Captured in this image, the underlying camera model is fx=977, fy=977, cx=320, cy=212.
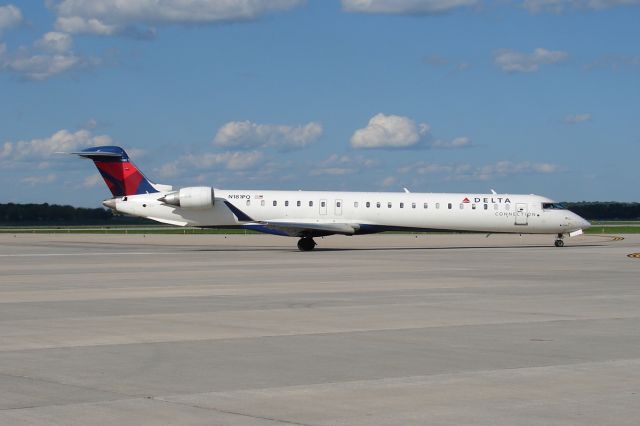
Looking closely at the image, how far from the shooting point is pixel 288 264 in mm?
35938

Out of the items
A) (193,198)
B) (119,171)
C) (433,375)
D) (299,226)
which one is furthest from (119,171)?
(433,375)

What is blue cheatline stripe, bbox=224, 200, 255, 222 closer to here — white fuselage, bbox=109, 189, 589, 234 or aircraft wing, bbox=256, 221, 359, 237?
white fuselage, bbox=109, 189, 589, 234

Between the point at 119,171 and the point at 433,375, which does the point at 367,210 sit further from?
the point at 433,375

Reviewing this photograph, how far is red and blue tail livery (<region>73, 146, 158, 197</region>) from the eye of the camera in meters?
51.1

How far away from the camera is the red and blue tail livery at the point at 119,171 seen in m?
51.1

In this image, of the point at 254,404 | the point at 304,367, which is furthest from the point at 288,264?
the point at 254,404

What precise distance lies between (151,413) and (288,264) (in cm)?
2677

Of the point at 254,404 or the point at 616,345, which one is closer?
the point at 254,404

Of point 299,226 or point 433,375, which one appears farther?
point 299,226

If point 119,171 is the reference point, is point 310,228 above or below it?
below

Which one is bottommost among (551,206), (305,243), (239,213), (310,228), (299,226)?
(305,243)

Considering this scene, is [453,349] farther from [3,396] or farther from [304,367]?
[3,396]

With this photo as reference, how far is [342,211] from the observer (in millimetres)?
49031

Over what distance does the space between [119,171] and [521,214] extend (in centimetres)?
2097
